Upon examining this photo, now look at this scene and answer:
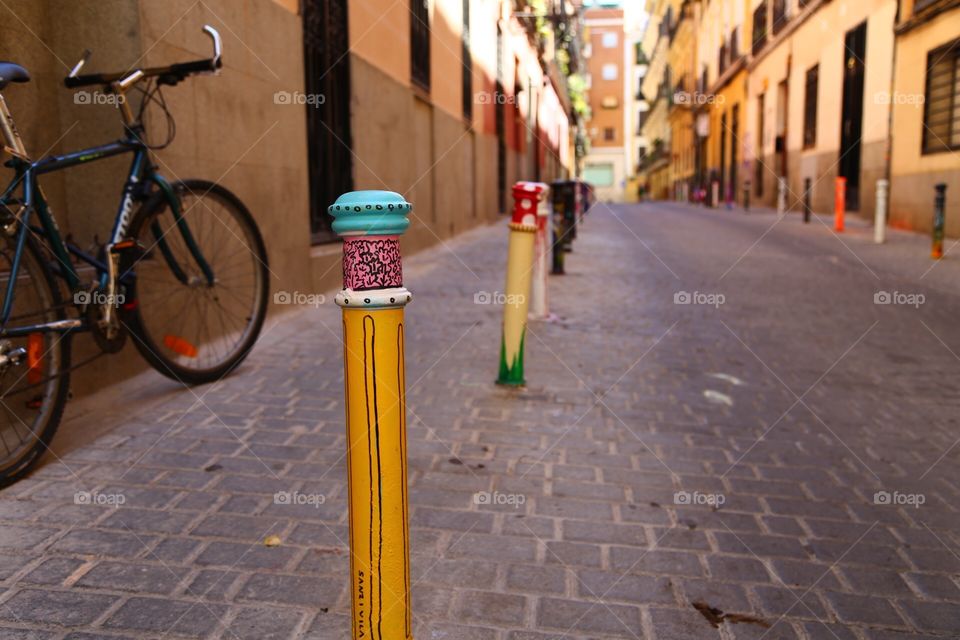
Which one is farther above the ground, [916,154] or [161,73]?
[916,154]

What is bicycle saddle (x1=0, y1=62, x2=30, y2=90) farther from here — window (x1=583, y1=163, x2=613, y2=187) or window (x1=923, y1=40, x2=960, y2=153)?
window (x1=583, y1=163, x2=613, y2=187)

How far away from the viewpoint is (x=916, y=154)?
1446 cm

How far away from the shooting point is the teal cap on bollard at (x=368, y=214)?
1598 millimetres

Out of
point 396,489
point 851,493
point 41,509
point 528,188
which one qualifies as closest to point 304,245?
point 528,188

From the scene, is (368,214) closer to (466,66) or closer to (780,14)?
(466,66)

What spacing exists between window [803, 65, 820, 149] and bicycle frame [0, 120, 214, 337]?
21.1 metres

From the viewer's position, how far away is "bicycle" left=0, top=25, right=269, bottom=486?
304cm

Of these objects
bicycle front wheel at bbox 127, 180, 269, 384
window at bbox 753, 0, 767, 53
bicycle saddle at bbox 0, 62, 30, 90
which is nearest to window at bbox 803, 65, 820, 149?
window at bbox 753, 0, 767, 53

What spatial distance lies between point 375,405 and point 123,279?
2.54 metres

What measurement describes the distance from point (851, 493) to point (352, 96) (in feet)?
22.7

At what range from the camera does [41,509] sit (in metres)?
2.78

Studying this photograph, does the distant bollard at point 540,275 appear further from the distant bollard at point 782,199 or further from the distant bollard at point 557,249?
the distant bollard at point 782,199

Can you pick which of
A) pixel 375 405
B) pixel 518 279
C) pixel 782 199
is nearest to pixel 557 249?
pixel 518 279

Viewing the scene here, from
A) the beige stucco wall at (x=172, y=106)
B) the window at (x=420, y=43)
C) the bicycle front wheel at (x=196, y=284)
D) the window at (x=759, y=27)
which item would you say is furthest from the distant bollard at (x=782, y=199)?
the bicycle front wheel at (x=196, y=284)
